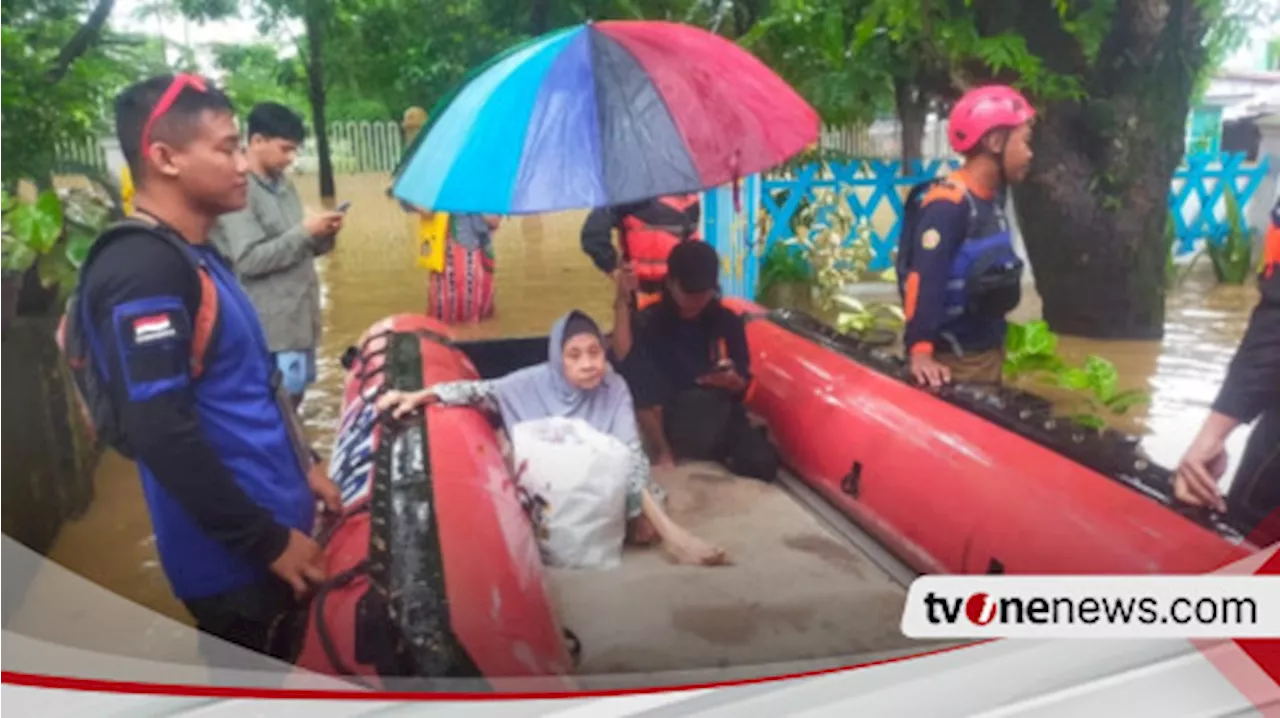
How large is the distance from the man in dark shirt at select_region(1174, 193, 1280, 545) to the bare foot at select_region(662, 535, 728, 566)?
1.47ft

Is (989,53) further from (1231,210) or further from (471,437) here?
(471,437)

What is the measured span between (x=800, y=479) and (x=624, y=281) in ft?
0.98

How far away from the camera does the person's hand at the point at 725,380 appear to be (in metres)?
1.02

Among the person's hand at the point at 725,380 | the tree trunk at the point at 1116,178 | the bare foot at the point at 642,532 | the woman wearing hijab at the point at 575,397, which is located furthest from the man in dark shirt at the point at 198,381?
the tree trunk at the point at 1116,178

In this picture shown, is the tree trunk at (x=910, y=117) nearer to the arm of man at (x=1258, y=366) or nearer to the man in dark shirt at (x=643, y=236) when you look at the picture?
the man in dark shirt at (x=643, y=236)

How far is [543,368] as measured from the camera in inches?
37.9

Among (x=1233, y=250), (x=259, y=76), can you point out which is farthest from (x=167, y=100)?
(x=1233, y=250)

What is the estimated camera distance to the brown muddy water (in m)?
0.86

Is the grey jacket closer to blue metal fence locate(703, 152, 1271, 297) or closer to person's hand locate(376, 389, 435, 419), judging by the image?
person's hand locate(376, 389, 435, 419)

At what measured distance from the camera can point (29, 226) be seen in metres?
0.81

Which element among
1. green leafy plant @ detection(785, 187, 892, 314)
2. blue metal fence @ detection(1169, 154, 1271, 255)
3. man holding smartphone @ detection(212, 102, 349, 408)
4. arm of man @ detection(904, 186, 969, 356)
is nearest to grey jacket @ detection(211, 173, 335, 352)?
man holding smartphone @ detection(212, 102, 349, 408)

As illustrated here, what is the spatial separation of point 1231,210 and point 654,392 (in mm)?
578

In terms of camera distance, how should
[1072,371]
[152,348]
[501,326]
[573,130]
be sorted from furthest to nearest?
[1072,371], [501,326], [573,130], [152,348]

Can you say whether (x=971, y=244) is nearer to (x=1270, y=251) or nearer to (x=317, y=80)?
(x=1270, y=251)
